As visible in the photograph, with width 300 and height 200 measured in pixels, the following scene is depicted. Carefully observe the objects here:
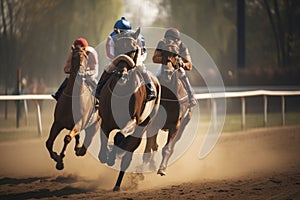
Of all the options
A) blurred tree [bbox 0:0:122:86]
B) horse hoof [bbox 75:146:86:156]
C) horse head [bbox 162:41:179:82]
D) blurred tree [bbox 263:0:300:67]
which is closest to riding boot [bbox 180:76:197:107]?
horse head [bbox 162:41:179:82]

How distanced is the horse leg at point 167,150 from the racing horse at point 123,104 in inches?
34.0

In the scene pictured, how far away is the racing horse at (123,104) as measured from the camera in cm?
865

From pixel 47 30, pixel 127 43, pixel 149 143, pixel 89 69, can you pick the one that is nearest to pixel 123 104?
pixel 127 43

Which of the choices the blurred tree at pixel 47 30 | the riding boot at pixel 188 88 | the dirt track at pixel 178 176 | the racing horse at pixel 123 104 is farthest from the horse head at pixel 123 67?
the blurred tree at pixel 47 30

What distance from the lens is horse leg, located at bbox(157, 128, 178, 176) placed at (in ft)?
31.6

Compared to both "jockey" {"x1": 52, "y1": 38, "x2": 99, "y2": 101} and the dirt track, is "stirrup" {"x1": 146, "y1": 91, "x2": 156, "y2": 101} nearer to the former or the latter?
the dirt track

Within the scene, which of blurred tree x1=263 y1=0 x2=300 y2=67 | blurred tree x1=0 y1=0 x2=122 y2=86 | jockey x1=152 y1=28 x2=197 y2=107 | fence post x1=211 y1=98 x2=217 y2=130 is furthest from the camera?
blurred tree x1=263 y1=0 x2=300 y2=67

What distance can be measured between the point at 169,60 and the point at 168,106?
62 cm

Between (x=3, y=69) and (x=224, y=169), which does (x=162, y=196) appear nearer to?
(x=224, y=169)

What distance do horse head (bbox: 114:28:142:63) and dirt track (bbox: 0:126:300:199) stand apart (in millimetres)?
1623

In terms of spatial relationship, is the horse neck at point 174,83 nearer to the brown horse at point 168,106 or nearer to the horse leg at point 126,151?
the brown horse at point 168,106

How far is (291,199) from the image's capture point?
27.0 ft

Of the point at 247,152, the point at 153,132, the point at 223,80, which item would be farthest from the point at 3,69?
the point at 153,132

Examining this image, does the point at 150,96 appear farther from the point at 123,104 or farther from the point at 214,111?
the point at 214,111
